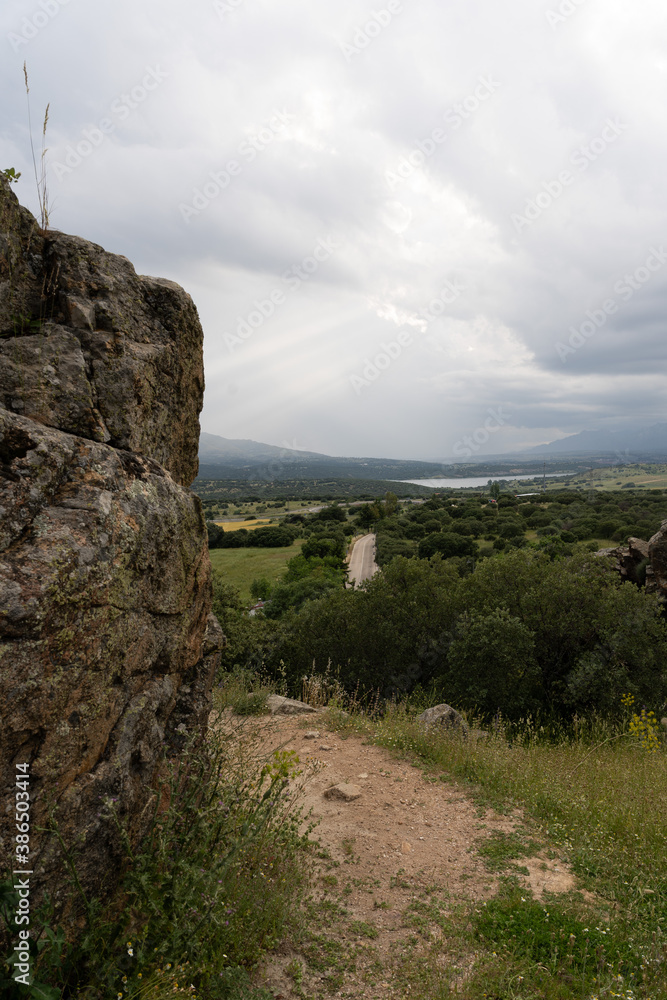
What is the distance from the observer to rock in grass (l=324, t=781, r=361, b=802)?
6.51 metres

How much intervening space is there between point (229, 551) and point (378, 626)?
52.9m

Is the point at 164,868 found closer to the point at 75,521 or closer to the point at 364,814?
the point at 75,521

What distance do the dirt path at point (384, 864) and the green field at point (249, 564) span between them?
121 ft

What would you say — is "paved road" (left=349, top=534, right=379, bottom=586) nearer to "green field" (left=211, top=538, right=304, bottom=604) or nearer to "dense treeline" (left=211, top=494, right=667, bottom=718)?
Result: "green field" (left=211, top=538, right=304, bottom=604)

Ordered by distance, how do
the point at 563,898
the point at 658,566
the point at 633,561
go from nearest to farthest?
the point at 563,898
the point at 658,566
the point at 633,561

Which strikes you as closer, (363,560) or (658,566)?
(658,566)

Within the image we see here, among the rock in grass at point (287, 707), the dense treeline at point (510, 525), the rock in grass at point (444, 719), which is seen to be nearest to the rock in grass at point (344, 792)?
the rock in grass at point (444, 719)

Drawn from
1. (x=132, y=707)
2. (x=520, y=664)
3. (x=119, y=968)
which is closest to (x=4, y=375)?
(x=132, y=707)

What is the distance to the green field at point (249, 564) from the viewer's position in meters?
49.5

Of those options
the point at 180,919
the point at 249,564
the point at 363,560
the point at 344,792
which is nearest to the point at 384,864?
the point at 344,792

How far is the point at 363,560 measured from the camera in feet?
190

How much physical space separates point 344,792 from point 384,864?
147cm

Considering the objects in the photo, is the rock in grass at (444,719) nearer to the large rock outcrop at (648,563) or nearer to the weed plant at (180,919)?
the weed plant at (180,919)

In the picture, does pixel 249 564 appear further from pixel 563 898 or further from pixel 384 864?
pixel 563 898
